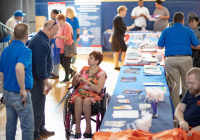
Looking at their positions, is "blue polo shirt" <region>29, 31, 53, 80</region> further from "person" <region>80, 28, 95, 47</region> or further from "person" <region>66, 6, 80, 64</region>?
"person" <region>80, 28, 95, 47</region>

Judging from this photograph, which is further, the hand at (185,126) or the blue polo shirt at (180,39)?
the blue polo shirt at (180,39)

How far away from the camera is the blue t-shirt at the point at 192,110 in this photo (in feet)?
11.6

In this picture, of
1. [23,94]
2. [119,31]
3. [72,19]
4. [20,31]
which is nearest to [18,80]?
[23,94]

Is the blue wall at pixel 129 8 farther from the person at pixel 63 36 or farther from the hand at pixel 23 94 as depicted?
the hand at pixel 23 94

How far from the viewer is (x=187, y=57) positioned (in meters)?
5.65

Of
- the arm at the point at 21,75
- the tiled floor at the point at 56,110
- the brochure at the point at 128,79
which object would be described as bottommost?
the tiled floor at the point at 56,110

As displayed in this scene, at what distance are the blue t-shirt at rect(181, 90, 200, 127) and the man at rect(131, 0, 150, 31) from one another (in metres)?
8.21

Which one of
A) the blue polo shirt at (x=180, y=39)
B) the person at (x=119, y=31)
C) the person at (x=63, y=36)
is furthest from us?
the person at (x=119, y=31)

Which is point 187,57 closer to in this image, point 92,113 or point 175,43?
point 175,43

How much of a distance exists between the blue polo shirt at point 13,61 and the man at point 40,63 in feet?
1.92

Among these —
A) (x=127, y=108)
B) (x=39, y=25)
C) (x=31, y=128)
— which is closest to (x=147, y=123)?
(x=127, y=108)

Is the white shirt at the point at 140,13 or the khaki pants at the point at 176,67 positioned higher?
the white shirt at the point at 140,13


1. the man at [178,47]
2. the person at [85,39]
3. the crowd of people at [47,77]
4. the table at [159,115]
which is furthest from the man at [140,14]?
the table at [159,115]

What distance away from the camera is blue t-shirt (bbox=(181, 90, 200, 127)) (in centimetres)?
354
